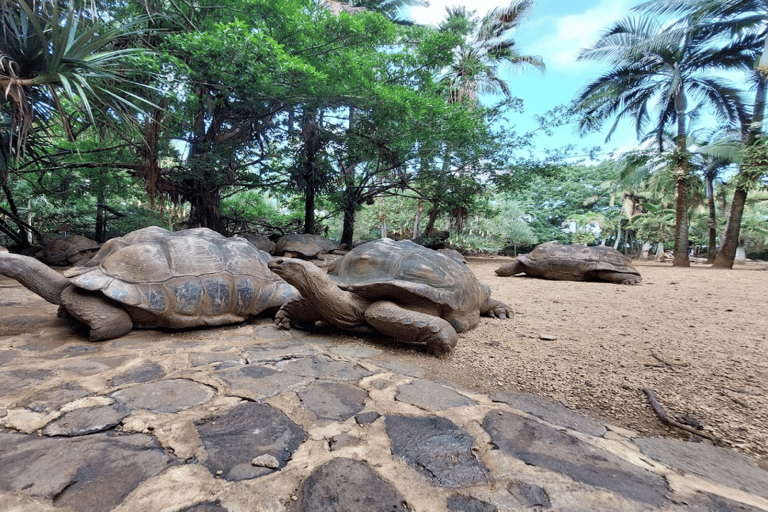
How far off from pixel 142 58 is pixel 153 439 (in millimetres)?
6084

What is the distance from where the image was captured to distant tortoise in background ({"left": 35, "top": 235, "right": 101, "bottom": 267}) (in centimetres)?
708

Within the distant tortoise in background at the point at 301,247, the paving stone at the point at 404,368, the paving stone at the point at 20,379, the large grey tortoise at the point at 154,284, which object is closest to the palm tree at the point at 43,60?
the large grey tortoise at the point at 154,284

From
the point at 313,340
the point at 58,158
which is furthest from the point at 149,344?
the point at 58,158

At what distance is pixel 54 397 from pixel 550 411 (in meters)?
2.18

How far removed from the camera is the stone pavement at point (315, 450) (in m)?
0.90

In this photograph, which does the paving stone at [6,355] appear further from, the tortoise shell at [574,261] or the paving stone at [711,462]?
the tortoise shell at [574,261]

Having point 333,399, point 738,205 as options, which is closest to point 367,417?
point 333,399

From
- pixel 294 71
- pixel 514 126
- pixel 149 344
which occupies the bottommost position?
pixel 149 344

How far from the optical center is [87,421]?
48.2 inches

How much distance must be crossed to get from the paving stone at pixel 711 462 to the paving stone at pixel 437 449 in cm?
66

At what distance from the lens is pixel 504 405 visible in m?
1.55

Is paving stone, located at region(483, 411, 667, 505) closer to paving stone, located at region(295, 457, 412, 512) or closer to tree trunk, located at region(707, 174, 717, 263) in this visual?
paving stone, located at region(295, 457, 412, 512)

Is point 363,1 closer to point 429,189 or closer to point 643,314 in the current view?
point 429,189

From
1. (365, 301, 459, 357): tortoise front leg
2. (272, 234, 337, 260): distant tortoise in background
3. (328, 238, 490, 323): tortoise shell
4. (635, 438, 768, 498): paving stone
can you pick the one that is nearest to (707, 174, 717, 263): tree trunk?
(272, 234, 337, 260): distant tortoise in background
